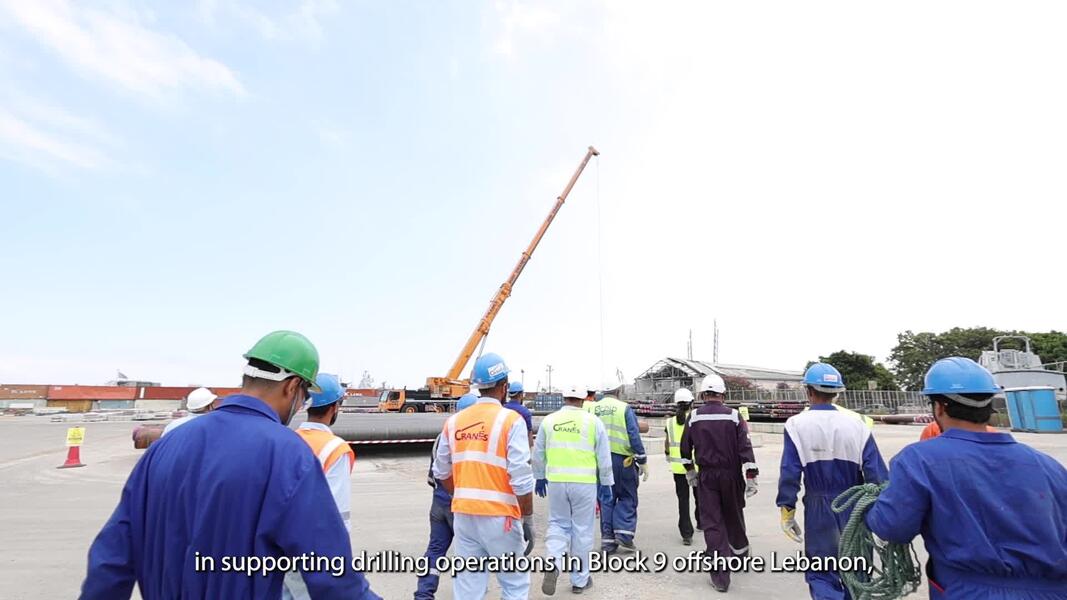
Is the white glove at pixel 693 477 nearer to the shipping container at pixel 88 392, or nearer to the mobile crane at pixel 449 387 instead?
the mobile crane at pixel 449 387

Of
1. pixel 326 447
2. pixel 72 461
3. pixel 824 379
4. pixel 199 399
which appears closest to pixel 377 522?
pixel 199 399

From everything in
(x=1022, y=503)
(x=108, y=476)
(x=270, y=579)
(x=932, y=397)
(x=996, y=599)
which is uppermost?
(x=932, y=397)

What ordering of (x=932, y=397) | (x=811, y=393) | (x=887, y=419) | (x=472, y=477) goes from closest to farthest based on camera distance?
1. (x=932, y=397)
2. (x=472, y=477)
3. (x=811, y=393)
4. (x=887, y=419)

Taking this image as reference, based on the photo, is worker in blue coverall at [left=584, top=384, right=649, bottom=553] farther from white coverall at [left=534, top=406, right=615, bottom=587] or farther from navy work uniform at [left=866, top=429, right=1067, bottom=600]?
navy work uniform at [left=866, top=429, right=1067, bottom=600]

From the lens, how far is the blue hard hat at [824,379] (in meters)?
3.93

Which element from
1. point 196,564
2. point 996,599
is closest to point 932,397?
point 996,599

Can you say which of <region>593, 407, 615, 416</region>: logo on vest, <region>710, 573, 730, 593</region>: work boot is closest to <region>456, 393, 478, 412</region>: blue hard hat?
<region>593, 407, 615, 416</region>: logo on vest

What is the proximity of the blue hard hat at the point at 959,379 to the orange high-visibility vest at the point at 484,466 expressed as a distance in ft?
7.82

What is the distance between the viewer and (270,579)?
61.6 inches

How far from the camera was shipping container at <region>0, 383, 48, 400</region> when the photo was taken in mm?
55719

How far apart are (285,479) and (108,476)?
1241cm

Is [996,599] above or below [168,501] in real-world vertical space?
below

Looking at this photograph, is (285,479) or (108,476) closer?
(285,479)

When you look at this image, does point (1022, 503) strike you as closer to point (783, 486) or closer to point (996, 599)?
point (996, 599)
